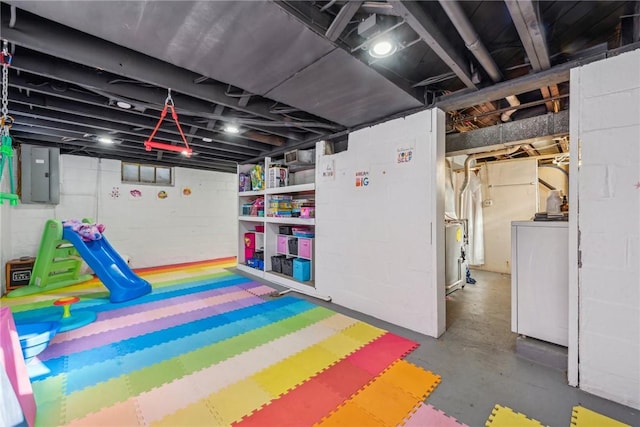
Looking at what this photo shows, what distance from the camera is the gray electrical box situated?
178 inches

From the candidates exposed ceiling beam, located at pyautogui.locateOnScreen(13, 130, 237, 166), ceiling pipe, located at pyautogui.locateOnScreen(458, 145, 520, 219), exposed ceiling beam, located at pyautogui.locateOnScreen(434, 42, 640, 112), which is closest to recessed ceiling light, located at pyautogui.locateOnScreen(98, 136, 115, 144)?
exposed ceiling beam, located at pyautogui.locateOnScreen(13, 130, 237, 166)

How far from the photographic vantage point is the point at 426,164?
2.73 meters

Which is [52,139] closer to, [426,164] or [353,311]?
[353,311]

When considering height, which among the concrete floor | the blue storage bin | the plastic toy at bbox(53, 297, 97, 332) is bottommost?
the concrete floor

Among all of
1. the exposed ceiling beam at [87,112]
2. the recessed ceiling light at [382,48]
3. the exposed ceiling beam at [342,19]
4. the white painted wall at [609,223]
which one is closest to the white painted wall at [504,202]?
the white painted wall at [609,223]

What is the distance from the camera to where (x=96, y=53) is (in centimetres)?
202

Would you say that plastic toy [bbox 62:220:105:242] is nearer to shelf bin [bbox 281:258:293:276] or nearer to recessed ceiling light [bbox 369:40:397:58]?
shelf bin [bbox 281:258:293:276]

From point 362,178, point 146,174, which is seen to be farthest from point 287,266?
point 146,174

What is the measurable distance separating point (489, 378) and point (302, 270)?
2908 mm

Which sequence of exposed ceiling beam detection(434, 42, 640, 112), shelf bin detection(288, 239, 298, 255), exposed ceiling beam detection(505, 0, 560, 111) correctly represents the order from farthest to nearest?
shelf bin detection(288, 239, 298, 255)
exposed ceiling beam detection(434, 42, 640, 112)
exposed ceiling beam detection(505, 0, 560, 111)

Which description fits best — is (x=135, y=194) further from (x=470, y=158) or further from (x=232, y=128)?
(x=470, y=158)

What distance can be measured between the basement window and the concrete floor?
6037mm

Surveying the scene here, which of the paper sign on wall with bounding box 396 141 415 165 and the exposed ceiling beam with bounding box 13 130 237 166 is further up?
the exposed ceiling beam with bounding box 13 130 237 166

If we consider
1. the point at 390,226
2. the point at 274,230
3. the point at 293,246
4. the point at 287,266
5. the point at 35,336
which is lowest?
the point at 35,336
